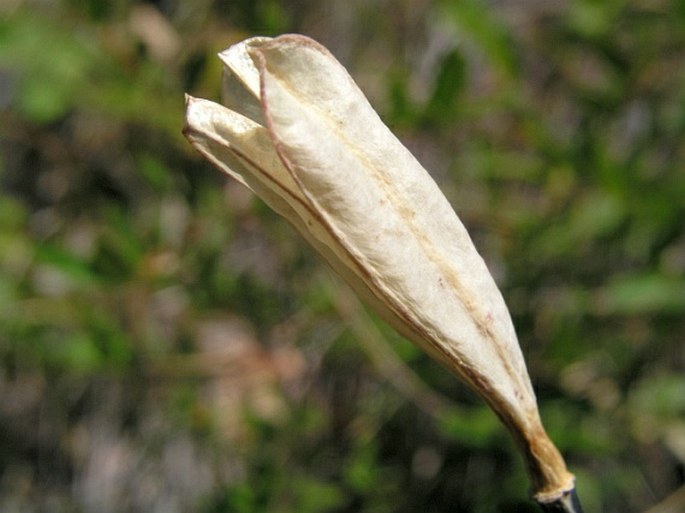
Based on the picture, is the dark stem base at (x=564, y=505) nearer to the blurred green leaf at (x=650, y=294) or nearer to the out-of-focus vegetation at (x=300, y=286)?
the out-of-focus vegetation at (x=300, y=286)

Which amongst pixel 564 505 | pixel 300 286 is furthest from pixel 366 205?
pixel 300 286

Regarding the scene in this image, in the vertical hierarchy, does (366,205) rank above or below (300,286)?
above

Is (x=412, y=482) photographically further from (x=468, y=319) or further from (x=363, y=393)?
(x=468, y=319)

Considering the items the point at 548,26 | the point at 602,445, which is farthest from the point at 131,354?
the point at 548,26

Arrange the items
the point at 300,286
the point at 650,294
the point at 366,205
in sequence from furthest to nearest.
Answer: the point at 300,286 < the point at 650,294 < the point at 366,205

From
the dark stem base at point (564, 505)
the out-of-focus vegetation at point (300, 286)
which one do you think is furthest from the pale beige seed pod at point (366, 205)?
the out-of-focus vegetation at point (300, 286)

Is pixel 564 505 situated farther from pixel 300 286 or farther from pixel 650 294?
pixel 300 286
